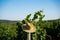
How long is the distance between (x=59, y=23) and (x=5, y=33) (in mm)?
5116

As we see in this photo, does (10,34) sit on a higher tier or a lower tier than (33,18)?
lower

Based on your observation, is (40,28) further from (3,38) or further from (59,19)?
(59,19)

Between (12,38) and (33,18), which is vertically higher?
(33,18)

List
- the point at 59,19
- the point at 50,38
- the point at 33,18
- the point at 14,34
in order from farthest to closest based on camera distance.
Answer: the point at 59,19 < the point at 50,38 < the point at 14,34 < the point at 33,18

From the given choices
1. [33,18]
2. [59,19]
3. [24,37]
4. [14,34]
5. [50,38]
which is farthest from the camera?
[59,19]

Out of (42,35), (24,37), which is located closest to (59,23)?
(42,35)

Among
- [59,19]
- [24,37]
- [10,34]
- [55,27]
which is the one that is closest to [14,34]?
[10,34]

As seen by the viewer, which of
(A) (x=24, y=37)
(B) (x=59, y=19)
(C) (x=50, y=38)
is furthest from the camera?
(B) (x=59, y=19)

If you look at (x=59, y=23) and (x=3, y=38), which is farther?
(x=59, y=23)

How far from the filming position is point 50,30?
1831 cm

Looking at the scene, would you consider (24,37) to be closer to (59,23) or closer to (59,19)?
(59,23)

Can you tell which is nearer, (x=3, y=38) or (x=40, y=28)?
(x=40, y=28)

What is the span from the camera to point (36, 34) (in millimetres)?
14438

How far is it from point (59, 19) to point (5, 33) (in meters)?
5.98
